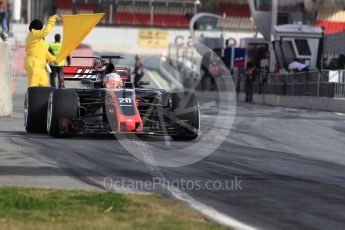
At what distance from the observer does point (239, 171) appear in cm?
1005

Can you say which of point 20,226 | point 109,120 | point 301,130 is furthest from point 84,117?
point 20,226

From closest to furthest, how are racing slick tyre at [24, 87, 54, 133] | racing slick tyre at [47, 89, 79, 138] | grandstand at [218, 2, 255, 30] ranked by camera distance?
racing slick tyre at [47, 89, 79, 138] < racing slick tyre at [24, 87, 54, 133] < grandstand at [218, 2, 255, 30]

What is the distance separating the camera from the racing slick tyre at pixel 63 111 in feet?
42.5

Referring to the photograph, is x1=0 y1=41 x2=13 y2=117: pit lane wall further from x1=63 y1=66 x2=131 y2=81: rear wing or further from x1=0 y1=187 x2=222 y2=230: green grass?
x1=0 y1=187 x2=222 y2=230: green grass

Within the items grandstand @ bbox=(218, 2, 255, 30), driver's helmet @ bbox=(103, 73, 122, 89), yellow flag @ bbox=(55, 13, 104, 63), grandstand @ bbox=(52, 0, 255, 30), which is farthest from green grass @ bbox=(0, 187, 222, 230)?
grandstand @ bbox=(218, 2, 255, 30)

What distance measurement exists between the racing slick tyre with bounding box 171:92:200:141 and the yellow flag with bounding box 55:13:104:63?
117 inches

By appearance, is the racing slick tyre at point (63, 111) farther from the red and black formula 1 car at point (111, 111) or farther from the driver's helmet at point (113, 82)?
the driver's helmet at point (113, 82)

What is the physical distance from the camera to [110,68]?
47.8ft

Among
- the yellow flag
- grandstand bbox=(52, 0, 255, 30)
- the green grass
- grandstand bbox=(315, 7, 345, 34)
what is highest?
grandstand bbox=(52, 0, 255, 30)

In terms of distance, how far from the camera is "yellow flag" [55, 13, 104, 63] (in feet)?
52.3

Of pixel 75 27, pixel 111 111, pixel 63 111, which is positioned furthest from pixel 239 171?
pixel 75 27

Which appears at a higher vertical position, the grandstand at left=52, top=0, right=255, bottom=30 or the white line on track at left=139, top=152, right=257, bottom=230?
the grandstand at left=52, top=0, right=255, bottom=30

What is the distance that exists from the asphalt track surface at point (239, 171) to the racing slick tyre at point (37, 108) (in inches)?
10.7

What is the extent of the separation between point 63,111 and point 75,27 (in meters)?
3.49
